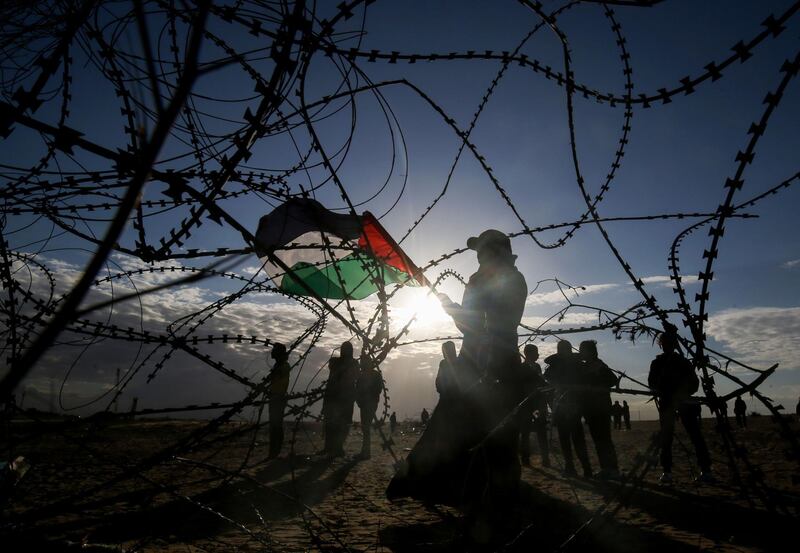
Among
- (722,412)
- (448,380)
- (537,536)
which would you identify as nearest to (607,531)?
(537,536)

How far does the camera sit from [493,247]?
3.54 metres

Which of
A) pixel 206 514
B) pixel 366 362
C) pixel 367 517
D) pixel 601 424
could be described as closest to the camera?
pixel 366 362

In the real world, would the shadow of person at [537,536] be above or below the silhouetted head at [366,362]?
below

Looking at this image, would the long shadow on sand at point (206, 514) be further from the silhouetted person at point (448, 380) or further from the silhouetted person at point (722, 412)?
the silhouetted person at point (722, 412)

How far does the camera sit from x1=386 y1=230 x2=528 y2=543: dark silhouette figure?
337cm

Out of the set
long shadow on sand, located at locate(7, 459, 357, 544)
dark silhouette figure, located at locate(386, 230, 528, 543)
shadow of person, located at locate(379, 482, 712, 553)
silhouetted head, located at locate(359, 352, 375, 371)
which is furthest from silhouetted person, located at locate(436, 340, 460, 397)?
silhouetted head, located at locate(359, 352, 375, 371)

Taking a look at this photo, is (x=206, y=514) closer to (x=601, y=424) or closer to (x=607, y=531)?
(x=607, y=531)

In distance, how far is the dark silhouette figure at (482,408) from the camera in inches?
133

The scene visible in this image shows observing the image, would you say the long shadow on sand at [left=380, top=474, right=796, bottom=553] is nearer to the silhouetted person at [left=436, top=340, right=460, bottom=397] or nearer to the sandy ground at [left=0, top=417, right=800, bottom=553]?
the sandy ground at [left=0, top=417, right=800, bottom=553]

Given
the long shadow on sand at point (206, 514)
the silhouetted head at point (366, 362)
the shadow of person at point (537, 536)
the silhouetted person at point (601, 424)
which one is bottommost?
the long shadow on sand at point (206, 514)

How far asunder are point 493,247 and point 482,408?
1.24 m

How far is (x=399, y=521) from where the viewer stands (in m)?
3.99

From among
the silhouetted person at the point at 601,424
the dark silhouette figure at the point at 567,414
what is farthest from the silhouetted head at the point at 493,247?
the silhouetted person at the point at 601,424

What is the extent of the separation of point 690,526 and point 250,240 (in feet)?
14.0
